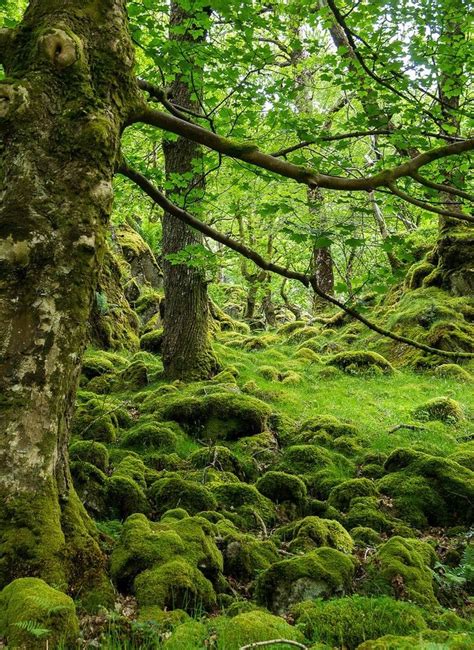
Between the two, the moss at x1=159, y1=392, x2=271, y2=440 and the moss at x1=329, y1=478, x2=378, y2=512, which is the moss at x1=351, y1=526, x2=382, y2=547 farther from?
the moss at x1=159, y1=392, x2=271, y2=440

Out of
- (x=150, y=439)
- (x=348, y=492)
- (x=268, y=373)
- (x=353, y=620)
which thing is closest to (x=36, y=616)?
(x=353, y=620)

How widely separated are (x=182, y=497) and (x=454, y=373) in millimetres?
8793

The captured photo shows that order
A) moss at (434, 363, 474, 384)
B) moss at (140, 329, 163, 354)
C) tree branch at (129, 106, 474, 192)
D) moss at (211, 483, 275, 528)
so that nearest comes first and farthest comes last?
1. tree branch at (129, 106, 474, 192)
2. moss at (211, 483, 275, 528)
3. moss at (434, 363, 474, 384)
4. moss at (140, 329, 163, 354)

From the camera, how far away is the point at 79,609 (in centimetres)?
284

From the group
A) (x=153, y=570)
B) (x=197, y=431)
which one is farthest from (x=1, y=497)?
(x=197, y=431)

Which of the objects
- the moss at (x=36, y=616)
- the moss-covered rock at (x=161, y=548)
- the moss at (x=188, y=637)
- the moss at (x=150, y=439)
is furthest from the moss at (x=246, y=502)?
the moss at (x=36, y=616)

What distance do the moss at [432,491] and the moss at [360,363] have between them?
5938 millimetres

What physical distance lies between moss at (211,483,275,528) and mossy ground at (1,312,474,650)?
0.05 ft

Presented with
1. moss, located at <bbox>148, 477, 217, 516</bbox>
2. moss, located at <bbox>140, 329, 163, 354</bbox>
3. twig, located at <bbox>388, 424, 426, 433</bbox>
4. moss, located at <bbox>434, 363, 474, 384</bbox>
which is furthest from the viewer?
moss, located at <bbox>140, 329, 163, 354</bbox>

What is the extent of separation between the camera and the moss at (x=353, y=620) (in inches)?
115

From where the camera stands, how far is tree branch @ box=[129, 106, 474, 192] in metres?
4.04

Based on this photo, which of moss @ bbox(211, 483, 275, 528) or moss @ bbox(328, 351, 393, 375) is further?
moss @ bbox(328, 351, 393, 375)

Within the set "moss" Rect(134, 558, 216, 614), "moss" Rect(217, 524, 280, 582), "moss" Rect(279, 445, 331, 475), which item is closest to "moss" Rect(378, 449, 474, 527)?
"moss" Rect(279, 445, 331, 475)

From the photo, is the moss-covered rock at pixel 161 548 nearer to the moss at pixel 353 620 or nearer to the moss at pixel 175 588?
the moss at pixel 175 588
